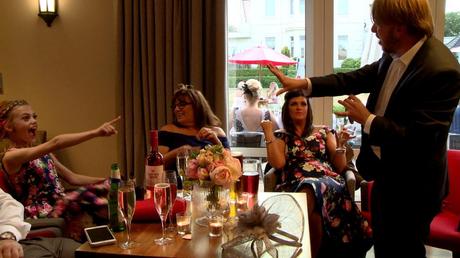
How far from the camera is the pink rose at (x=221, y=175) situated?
1484 millimetres

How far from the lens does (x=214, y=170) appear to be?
1.49m

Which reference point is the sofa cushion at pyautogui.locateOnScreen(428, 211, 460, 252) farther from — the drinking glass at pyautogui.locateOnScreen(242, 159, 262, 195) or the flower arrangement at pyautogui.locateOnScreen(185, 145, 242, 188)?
the flower arrangement at pyautogui.locateOnScreen(185, 145, 242, 188)

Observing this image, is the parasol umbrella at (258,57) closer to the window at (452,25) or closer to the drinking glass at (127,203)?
the window at (452,25)

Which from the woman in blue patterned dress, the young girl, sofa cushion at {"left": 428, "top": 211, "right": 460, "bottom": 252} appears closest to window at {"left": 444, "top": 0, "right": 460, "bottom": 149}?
the woman in blue patterned dress

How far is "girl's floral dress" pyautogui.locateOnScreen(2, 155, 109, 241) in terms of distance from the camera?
2.10 m

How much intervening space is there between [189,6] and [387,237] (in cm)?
222

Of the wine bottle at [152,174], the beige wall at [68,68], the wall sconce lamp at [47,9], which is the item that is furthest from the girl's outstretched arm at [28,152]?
the wall sconce lamp at [47,9]

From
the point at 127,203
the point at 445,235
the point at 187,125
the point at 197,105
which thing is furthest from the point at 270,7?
the point at 127,203

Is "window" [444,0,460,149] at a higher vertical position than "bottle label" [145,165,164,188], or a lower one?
higher

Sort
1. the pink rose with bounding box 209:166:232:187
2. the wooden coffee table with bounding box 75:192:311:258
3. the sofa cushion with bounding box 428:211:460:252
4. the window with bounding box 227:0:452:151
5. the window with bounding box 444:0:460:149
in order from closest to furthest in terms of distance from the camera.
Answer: the wooden coffee table with bounding box 75:192:311:258, the pink rose with bounding box 209:166:232:187, the sofa cushion with bounding box 428:211:460:252, the window with bounding box 444:0:460:149, the window with bounding box 227:0:452:151

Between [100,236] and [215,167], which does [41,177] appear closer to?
[100,236]

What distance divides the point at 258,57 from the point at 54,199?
1944 millimetres

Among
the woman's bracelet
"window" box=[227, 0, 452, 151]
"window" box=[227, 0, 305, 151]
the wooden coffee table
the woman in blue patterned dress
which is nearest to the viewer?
the wooden coffee table

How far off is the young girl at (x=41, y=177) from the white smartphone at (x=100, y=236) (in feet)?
1.87
